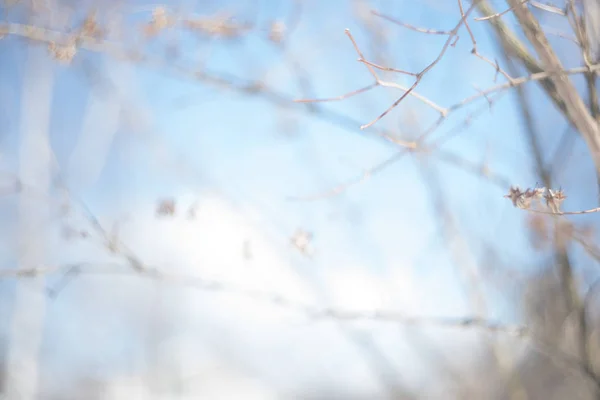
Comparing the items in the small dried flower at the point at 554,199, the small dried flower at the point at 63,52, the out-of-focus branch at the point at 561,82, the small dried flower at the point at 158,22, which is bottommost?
the small dried flower at the point at 554,199

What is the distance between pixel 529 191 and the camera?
1254mm

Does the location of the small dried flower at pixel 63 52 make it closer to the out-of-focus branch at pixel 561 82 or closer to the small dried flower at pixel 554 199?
the out-of-focus branch at pixel 561 82

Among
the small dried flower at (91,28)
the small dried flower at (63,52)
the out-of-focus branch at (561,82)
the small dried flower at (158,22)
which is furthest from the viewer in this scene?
the small dried flower at (158,22)

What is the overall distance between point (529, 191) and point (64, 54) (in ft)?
5.24

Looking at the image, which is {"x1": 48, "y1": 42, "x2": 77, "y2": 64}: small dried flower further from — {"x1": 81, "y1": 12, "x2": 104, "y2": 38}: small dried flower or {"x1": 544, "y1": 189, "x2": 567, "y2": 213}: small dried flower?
{"x1": 544, "y1": 189, "x2": 567, "y2": 213}: small dried flower

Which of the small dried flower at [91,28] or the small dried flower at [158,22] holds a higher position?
the small dried flower at [158,22]

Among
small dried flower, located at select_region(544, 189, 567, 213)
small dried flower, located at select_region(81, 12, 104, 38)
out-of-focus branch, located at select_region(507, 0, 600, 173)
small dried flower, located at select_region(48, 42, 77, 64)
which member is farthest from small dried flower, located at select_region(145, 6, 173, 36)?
small dried flower, located at select_region(544, 189, 567, 213)

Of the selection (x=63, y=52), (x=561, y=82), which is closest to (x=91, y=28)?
(x=63, y=52)

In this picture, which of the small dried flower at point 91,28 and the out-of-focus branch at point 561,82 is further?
the small dried flower at point 91,28

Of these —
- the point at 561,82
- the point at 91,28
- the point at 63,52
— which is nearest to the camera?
the point at 561,82

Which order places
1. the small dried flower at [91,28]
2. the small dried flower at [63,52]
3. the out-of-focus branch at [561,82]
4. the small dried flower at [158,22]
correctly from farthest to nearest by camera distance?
the small dried flower at [158,22], the small dried flower at [91,28], the small dried flower at [63,52], the out-of-focus branch at [561,82]

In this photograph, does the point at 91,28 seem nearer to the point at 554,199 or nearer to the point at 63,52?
the point at 63,52

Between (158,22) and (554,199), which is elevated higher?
(158,22)

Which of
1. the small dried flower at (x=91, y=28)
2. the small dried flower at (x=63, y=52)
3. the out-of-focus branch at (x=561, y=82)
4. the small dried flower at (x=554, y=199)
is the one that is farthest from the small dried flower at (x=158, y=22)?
the small dried flower at (x=554, y=199)
